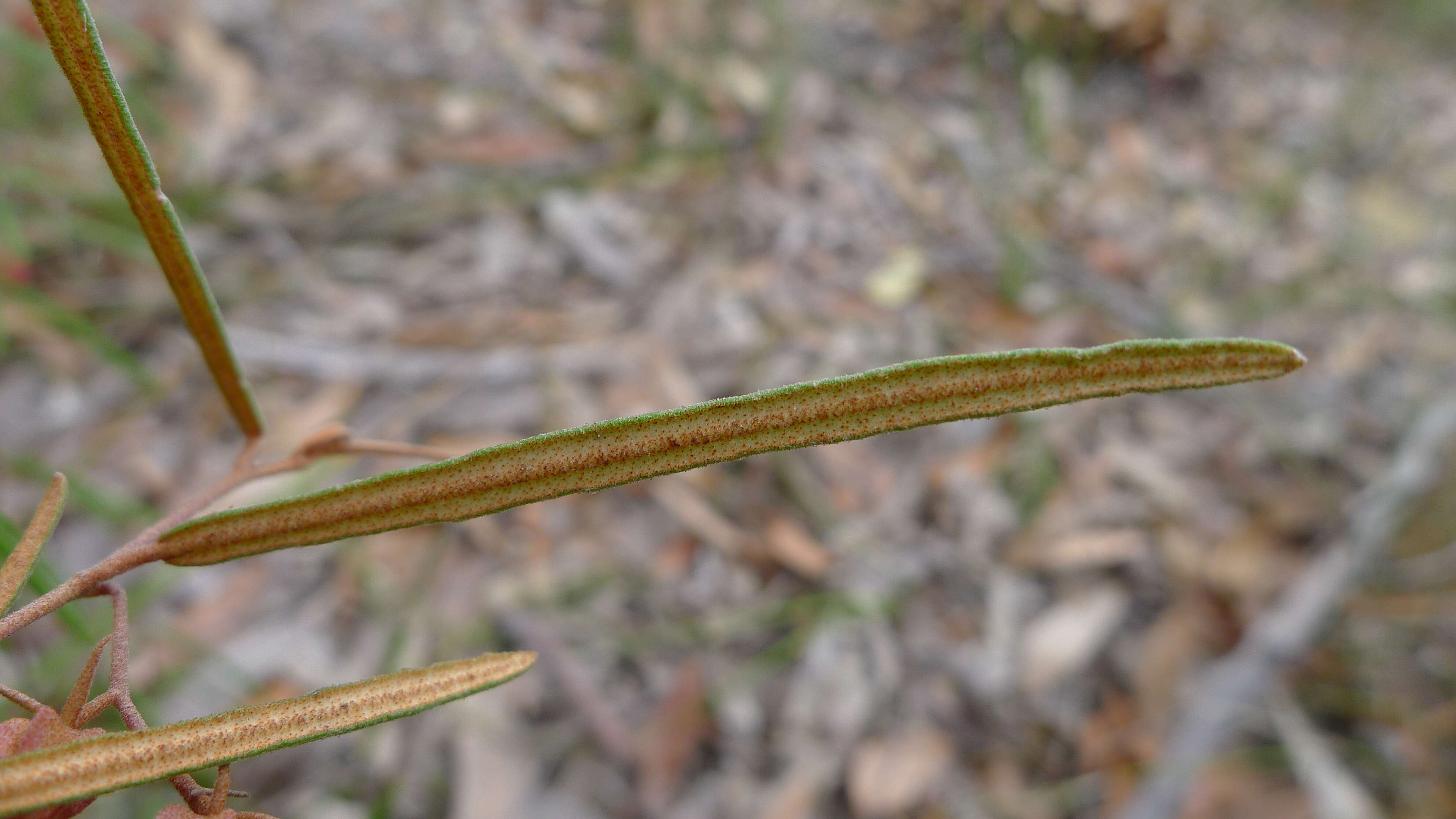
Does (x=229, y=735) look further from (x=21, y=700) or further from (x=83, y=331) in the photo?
(x=83, y=331)

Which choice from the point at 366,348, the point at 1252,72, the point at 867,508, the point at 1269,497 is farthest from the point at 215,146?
the point at 1252,72

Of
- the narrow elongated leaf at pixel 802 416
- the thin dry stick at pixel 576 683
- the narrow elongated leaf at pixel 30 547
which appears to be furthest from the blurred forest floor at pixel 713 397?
the narrow elongated leaf at pixel 802 416

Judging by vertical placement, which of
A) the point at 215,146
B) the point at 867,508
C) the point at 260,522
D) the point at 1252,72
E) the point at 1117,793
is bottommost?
the point at 1117,793

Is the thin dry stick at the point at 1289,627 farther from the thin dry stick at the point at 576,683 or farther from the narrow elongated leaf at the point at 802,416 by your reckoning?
the narrow elongated leaf at the point at 802,416

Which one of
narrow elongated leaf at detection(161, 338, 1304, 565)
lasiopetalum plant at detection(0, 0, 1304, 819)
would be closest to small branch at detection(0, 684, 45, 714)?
lasiopetalum plant at detection(0, 0, 1304, 819)

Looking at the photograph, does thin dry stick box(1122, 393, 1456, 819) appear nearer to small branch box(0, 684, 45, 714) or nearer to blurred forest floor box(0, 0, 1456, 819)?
blurred forest floor box(0, 0, 1456, 819)

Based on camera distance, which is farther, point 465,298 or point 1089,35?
point 1089,35

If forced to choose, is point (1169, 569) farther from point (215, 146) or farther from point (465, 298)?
point (215, 146)
